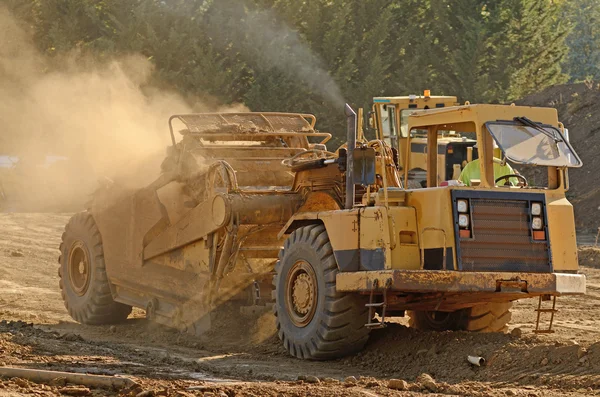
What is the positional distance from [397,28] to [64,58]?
460 inches

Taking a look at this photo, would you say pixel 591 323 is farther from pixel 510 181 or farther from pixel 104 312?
pixel 104 312

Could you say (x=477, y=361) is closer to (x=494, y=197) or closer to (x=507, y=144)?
(x=494, y=197)

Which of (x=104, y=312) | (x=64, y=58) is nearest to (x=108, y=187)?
(x=104, y=312)

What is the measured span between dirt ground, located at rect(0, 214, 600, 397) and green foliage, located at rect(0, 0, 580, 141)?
2051 centimetres

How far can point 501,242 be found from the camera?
10.3 m

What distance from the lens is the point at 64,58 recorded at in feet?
109

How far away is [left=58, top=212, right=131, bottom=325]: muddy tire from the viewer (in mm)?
14484

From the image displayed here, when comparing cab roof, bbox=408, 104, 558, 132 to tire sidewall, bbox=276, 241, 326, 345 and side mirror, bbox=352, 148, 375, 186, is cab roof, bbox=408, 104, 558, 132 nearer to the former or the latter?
side mirror, bbox=352, 148, 375, 186

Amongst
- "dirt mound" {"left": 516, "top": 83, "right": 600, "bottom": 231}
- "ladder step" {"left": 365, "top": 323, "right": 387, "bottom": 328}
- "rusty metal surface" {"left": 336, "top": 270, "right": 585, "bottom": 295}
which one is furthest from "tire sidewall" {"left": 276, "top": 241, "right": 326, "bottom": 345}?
"dirt mound" {"left": 516, "top": 83, "right": 600, "bottom": 231}

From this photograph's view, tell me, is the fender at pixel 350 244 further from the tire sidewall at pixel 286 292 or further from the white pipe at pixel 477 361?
the white pipe at pixel 477 361

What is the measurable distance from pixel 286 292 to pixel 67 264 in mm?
4687

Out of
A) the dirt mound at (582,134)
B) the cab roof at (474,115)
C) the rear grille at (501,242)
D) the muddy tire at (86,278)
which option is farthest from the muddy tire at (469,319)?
the dirt mound at (582,134)

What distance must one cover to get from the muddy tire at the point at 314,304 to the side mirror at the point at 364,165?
741 millimetres

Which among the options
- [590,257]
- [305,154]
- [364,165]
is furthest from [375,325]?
[590,257]
